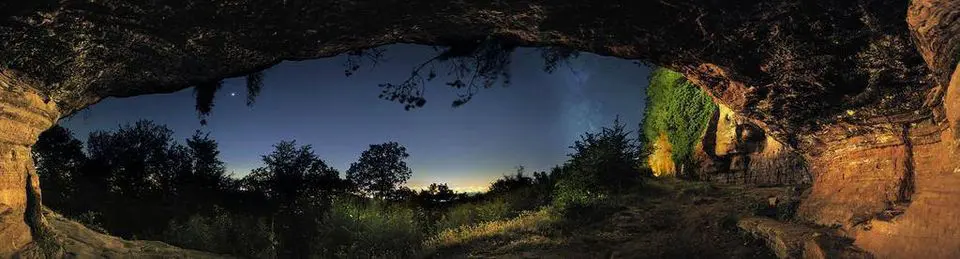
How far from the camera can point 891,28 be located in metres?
4.91

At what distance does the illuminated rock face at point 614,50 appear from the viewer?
411 cm

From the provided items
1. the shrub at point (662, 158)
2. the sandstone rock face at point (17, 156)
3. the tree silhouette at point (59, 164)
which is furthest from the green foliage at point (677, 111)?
the tree silhouette at point (59, 164)

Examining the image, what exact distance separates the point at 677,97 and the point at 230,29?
69.6 feet

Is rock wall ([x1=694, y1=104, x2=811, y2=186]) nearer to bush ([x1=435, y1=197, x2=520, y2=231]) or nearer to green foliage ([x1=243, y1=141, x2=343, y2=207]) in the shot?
bush ([x1=435, y1=197, x2=520, y2=231])

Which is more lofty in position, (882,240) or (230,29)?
(230,29)

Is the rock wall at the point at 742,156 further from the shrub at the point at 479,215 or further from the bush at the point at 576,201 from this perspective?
the shrub at the point at 479,215

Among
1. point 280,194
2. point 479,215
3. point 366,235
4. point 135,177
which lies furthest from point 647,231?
point 135,177

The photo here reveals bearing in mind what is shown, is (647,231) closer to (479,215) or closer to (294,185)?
(479,215)

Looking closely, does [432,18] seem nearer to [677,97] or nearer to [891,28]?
[891,28]

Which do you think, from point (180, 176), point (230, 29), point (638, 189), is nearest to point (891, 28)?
point (230, 29)

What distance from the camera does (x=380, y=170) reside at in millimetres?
37688

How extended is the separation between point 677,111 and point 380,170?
907 inches

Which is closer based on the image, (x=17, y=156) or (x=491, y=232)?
(x=17, y=156)

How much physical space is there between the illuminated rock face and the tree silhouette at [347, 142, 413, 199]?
31580 mm
